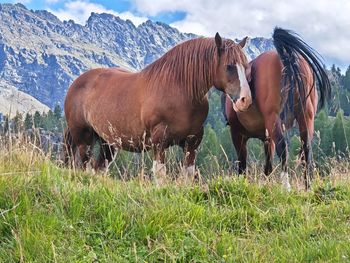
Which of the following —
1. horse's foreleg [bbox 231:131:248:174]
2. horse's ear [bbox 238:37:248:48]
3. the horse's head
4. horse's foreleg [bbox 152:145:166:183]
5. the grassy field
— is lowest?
the grassy field

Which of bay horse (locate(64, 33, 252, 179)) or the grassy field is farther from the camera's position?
bay horse (locate(64, 33, 252, 179))

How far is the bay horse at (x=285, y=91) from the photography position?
6734 mm

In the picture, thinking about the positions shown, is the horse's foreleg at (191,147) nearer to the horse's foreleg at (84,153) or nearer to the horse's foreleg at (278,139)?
the horse's foreleg at (278,139)

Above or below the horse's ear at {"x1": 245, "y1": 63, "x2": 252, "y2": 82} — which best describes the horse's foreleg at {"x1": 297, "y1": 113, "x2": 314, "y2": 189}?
below

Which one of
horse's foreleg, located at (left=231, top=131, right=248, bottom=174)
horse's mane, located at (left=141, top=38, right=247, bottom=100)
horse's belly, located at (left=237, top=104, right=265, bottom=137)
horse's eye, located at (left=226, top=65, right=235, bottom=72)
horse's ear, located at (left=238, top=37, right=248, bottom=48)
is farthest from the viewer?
horse's foreleg, located at (left=231, top=131, right=248, bottom=174)

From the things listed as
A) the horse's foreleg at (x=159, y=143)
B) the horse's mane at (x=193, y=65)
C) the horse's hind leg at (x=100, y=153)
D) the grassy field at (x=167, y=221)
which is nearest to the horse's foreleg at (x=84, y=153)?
the horse's hind leg at (x=100, y=153)

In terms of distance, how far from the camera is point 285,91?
22.0 ft

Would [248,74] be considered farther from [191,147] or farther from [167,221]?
[167,221]

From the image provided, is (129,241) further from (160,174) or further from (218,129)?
(218,129)

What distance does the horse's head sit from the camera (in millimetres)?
6789

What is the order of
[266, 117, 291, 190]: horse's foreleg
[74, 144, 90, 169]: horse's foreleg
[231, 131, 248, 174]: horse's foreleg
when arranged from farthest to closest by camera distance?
1. [74, 144, 90, 169]: horse's foreleg
2. [231, 131, 248, 174]: horse's foreleg
3. [266, 117, 291, 190]: horse's foreleg

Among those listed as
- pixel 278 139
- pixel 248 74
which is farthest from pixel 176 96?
pixel 278 139

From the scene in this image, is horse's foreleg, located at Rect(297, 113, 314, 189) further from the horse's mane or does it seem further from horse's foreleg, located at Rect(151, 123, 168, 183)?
horse's foreleg, located at Rect(151, 123, 168, 183)

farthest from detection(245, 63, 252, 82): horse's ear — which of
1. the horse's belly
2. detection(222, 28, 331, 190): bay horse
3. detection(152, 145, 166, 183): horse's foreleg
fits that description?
detection(152, 145, 166, 183): horse's foreleg
